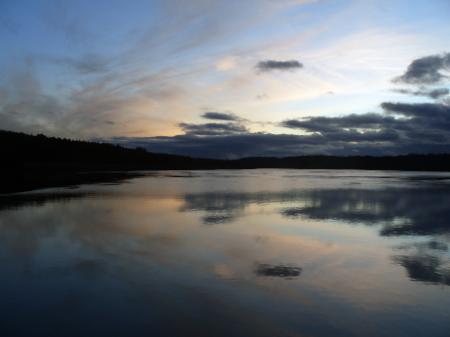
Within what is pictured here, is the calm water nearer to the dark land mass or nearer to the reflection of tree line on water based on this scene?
the reflection of tree line on water

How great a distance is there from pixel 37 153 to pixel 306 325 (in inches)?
3090

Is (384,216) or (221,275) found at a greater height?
(384,216)

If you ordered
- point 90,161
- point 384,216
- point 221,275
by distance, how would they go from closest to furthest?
point 221,275, point 384,216, point 90,161

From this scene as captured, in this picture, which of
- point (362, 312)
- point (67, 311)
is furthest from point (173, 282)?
point (362, 312)

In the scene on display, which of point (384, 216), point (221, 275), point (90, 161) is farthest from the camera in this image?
point (90, 161)

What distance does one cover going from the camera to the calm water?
5.65 meters

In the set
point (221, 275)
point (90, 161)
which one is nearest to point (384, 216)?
point (221, 275)

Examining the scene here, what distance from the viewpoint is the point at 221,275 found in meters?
8.02

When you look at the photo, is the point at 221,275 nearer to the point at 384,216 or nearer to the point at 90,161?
the point at 384,216

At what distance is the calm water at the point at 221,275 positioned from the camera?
18.5ft

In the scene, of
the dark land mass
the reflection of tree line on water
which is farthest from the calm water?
the dark land mass

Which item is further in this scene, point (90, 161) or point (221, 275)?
point (90, 161)

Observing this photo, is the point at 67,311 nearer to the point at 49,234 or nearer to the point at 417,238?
the point at 49,234

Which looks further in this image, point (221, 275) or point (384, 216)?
point (384, 216)
